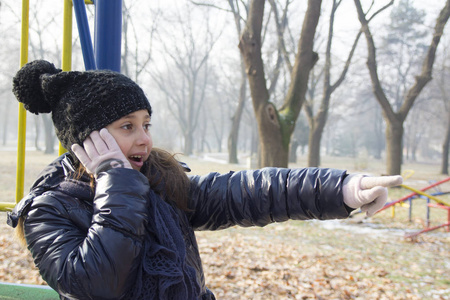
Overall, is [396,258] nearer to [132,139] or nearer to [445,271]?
[445,271]

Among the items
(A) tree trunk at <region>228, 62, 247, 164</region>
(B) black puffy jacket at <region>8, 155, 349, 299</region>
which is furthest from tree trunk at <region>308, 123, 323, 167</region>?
(B) black puffy jacket at <region>8, 155, 349, 299</region>

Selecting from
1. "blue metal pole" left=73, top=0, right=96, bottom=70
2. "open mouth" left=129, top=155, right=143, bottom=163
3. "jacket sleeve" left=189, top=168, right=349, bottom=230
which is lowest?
"jacket sleeve" left=189, top=168, right=349, bottom=230

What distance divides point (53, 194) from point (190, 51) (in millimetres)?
26991

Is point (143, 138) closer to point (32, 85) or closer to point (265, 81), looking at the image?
point (32, 85)

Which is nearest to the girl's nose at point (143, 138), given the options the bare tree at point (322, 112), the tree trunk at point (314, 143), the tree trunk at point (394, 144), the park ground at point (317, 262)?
the park ground at point (317, 262)

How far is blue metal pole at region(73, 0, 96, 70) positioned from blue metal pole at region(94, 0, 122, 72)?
69mm

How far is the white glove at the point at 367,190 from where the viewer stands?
49.9 inches

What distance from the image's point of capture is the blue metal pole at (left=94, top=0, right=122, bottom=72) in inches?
82.3

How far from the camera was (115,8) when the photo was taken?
6.99 feet

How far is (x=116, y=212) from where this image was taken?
1266 millimetres

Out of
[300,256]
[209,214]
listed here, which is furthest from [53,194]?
[300,256]

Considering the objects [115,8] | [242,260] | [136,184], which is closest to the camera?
[136,184]

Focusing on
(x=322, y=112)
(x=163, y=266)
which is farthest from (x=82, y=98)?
(x=322, y=112)

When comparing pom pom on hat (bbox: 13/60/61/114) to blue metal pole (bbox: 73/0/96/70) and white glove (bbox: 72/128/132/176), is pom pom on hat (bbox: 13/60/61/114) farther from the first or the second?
blue metal pole (bbox: 73/0/96/70)
